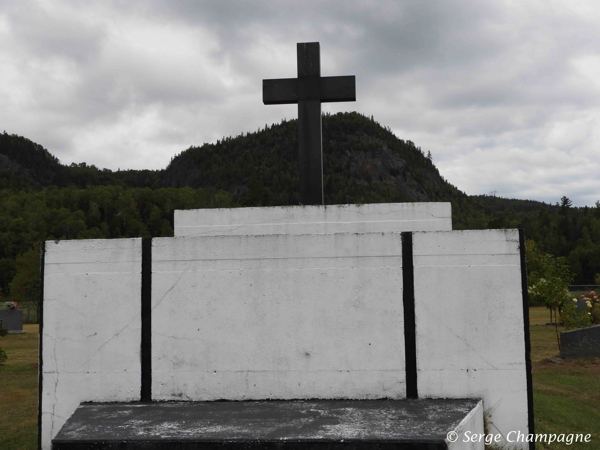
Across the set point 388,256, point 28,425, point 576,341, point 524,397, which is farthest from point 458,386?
point 576,341

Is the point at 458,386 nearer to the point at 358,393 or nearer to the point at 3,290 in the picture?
the point at 358,393

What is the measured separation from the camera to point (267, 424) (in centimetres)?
586

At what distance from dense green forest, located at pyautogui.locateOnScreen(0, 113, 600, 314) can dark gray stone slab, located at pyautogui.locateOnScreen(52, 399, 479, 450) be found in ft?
193

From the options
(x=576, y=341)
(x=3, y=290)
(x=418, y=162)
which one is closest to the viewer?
(x=576, y=341)

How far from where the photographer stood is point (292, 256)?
7168 mm

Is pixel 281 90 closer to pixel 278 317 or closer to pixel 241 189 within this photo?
pixel 278 317

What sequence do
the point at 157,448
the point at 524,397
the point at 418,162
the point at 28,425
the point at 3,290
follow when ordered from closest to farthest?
1. the point at 157,448
2. the point at 524,397
3. the point at 28,425
4. the point at 3,290
5. the point at 418,162

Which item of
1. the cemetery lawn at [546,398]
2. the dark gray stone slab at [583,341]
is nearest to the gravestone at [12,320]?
the cemetery lawn at [546,398]

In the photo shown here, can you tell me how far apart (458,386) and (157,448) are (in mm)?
3678

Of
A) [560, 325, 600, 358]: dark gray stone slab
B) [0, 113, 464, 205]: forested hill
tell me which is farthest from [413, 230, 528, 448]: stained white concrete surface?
[0, 113, 464, 205]: forested hill

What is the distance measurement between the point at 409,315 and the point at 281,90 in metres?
4.44

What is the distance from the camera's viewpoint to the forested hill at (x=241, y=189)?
9406 centimetres

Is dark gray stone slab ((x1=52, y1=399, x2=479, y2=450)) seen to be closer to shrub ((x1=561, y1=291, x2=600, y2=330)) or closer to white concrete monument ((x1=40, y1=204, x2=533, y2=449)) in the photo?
white concrete monument ((x1=40, y1=204, x2=533, y2=449))

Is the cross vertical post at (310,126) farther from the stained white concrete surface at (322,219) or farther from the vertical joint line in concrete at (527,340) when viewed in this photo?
the vertical joint line in concrete at (527,340)
